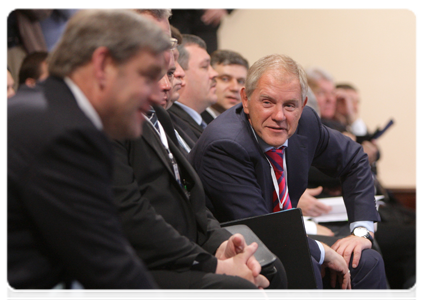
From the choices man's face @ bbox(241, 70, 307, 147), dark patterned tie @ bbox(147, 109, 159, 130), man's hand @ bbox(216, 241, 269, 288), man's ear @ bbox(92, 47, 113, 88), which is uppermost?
man's ear @ bbox(92, 47, 113, 88)

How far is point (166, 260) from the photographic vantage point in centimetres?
138

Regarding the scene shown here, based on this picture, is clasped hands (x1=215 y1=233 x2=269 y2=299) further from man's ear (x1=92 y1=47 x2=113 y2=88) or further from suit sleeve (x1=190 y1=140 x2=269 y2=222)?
man's ear (x1=92 y1=47 x2=113 y2=88)

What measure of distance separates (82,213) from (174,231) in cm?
60

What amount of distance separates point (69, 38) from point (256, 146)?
1.20 metres

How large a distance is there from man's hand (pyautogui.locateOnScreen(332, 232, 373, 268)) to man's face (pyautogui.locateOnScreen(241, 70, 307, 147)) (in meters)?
0.55

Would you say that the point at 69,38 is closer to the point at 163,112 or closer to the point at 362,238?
the point at 163,112

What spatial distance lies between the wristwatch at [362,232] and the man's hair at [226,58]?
1.68m

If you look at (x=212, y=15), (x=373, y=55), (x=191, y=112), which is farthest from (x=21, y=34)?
(x=373, y=55)

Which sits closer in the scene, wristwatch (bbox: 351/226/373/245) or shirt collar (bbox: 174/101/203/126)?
wristwatch (bbox: 351/226/373/245)

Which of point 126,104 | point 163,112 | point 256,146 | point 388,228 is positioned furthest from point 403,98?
point 126,104

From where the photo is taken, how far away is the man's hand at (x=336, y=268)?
6.50 feet

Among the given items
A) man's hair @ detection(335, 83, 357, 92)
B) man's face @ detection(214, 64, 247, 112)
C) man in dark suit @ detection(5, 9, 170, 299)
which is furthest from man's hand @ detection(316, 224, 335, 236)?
man's hair @ detection(335, 83, 357, 92)

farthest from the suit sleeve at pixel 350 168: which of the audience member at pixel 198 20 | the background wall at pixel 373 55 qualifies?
the background wall at pixel 373 55

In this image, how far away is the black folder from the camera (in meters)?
1.74
